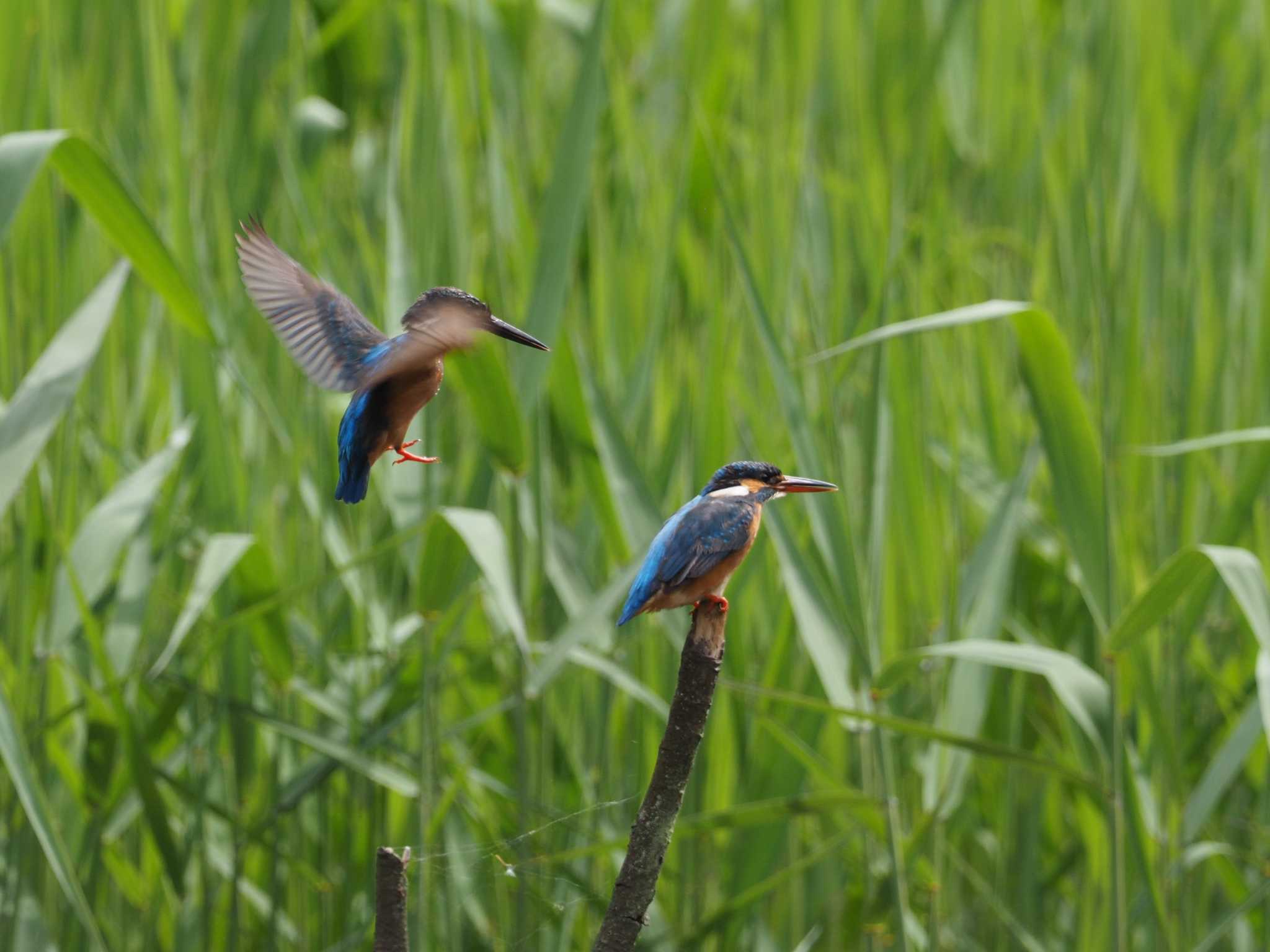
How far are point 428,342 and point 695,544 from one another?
238mm

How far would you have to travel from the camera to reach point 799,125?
9.81 ft

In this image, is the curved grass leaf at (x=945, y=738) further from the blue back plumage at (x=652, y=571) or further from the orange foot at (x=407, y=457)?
the orange foot at (x=407, y=457)

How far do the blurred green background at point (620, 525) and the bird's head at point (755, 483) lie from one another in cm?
80

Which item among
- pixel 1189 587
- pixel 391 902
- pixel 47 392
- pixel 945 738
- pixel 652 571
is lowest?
pixel 945 738

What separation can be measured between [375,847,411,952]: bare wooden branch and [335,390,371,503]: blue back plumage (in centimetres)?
14

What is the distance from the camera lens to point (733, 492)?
0.67 meters

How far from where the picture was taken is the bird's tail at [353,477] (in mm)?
481

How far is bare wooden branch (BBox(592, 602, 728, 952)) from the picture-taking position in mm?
534

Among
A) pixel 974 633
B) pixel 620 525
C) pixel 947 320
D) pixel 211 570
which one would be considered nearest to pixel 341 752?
pixel 211 570

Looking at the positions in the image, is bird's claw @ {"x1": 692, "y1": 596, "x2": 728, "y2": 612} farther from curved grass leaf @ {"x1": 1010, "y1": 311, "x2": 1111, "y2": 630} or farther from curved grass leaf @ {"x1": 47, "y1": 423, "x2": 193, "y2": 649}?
curved grass leaf @ {"x1": 47, "y1": 423, "x2": 193, "y2": 649}

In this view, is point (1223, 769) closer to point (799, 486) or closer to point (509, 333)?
point (799, 486)

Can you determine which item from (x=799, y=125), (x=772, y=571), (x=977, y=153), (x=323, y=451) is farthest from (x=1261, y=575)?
(x=977, y=153)

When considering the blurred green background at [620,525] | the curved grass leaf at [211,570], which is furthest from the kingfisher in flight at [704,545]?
the curved grass leaf at [211,570]

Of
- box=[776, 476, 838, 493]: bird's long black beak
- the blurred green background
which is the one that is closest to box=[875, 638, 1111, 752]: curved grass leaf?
the blurred green background
